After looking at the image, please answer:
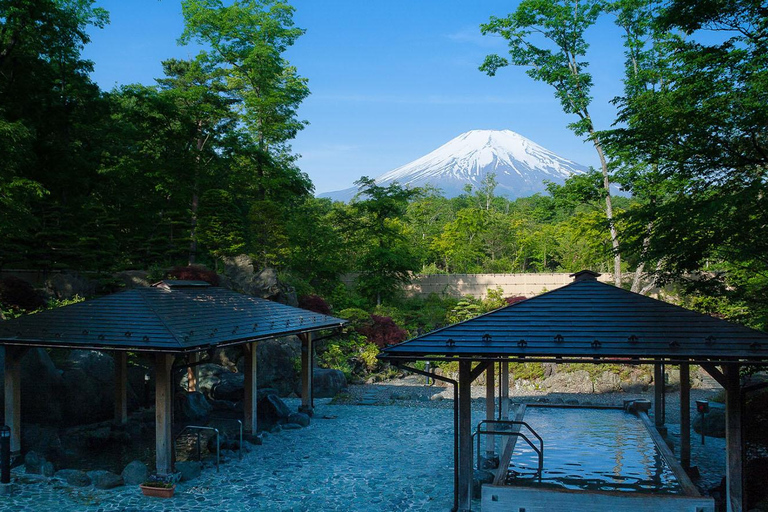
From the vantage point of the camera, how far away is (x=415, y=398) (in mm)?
17516

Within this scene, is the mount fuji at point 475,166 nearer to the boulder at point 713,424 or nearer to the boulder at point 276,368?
the boulder at point 276,368

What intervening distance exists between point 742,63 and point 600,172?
1415 cm

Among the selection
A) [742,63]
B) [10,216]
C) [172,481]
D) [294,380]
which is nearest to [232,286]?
[294,380]

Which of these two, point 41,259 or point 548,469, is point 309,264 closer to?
point 41,259

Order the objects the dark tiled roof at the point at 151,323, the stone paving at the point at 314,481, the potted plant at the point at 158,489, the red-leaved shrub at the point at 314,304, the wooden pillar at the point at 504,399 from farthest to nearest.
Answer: the red-leaved shrub at the point at 314,304 → the wooden pillar at the point at 504,399 → the dark tiled roof at the point at 151,323 → the potted plant at the point at 158,489 → the stone paving at the point at 314,481

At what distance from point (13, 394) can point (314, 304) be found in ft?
43.9

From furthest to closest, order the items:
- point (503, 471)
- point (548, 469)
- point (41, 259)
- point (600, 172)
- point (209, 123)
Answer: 1. point (209, 123)
2. point (600, 172)
3. point (41, 259)
4. point (548, 469)
5. point (503, 471)

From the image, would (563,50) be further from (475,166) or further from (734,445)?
(475,166)

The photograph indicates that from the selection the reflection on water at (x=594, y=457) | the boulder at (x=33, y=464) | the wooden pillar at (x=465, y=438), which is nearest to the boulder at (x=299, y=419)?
the reflection on water at (x=594, y=457)

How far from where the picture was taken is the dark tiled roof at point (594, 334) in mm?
7469

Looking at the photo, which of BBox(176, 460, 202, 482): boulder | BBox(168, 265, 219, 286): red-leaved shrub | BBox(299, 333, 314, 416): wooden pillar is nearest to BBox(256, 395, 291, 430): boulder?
BBox(299, 333, 314, 416): wooden pillar

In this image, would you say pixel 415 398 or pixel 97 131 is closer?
pixel 415 398

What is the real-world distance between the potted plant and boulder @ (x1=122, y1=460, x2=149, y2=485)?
513 mm

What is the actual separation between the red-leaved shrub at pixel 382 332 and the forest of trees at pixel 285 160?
283 centimetres
